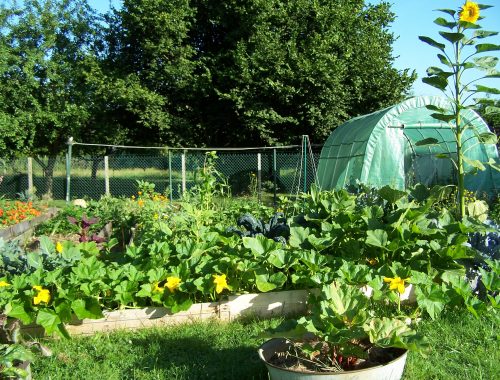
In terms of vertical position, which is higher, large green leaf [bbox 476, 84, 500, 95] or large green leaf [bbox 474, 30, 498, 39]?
large green leaf [bbox 474, 30, 498, 39]

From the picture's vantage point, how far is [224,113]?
17609 millimetres

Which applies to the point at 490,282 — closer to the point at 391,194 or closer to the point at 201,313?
the point at 391,194

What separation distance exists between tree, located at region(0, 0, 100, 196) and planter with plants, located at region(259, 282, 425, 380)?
49.4 feet

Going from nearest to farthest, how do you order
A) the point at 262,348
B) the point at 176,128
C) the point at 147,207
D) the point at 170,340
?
the point at 262,348 → the point at 170,340 → the point at 147,207 → the point at 176,128

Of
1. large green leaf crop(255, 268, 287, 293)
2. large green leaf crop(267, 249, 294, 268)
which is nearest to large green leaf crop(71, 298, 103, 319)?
large green leaf crop(255, 268, 287, 293)

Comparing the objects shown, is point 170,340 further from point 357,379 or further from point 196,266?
point 357,379

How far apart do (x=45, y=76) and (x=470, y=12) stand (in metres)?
16.3

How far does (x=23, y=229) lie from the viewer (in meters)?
7.36

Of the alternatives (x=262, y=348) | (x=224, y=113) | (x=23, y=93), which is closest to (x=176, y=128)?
(x=224, y=113)

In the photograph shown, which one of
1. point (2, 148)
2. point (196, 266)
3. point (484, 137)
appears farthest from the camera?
point (2, 148)

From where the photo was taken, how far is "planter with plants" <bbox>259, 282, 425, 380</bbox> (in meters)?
2.36

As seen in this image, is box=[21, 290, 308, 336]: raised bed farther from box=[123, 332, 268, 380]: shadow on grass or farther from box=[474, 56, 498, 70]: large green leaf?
box=[474, 56, 498, 70]: large green leaf

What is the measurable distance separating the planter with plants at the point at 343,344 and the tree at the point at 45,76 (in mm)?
15055

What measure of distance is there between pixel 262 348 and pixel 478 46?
3288 mm
